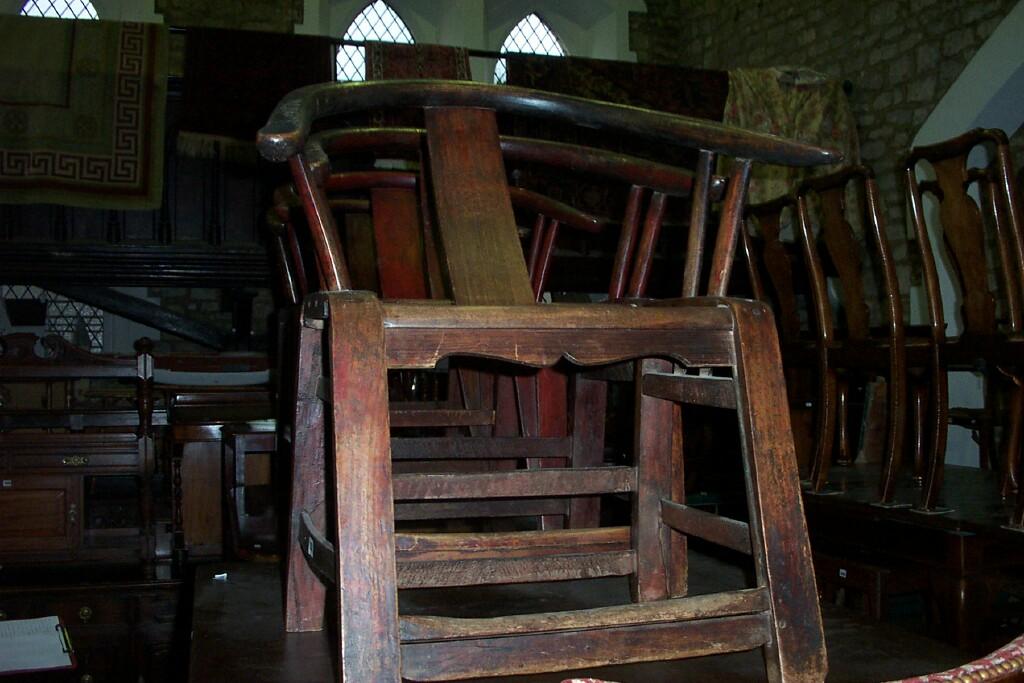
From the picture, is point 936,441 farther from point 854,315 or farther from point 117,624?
point 117,624

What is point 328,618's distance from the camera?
142cm

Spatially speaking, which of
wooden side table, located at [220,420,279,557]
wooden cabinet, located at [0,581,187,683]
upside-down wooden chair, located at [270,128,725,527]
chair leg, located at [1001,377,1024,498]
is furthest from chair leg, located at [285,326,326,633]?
wooden cabinet, located at [0,581,187,683]

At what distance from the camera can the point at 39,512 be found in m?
3.74

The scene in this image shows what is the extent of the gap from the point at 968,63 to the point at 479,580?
5447 millimetres

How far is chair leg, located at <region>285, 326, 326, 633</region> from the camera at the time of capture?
48.8 inches

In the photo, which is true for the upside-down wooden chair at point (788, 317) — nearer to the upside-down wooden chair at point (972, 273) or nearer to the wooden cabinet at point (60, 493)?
the upside-down wooden chair at point (972, 273)

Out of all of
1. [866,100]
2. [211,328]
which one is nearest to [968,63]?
[866,100]

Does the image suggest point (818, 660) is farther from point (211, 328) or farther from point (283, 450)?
A: point (211, 328)

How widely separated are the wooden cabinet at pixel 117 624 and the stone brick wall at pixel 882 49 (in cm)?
489

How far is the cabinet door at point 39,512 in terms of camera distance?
370cm

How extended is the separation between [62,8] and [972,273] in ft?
26.5

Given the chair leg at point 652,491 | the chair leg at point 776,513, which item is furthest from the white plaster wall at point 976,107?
the chair leg at point 776,513

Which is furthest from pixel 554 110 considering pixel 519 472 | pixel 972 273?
pixel 972 273

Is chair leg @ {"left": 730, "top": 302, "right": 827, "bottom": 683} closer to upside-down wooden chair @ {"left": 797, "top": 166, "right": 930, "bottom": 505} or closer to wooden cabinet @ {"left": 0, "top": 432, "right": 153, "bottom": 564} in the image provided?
upside-down wooden chair @ {"left": 797, "top": 166, "right": 930, "bottom": 505}
